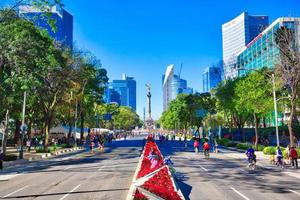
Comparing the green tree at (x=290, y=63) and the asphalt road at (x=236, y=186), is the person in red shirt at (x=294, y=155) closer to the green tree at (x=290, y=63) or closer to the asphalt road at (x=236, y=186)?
the asphalt road at (x=236, y=186)

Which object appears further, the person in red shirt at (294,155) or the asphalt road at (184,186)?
the person in red shirt at (294,155)

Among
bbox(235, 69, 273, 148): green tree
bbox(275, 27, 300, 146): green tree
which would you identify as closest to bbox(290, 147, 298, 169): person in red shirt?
bbox(275, 27, 300, 146): green tree

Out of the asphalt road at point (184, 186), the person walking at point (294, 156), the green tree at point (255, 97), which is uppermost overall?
the green tree at point (255, 97)

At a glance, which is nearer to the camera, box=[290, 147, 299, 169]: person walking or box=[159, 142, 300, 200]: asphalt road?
box=[159, 142, 300, 200]: asphalt road

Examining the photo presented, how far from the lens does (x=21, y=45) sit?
2580cm

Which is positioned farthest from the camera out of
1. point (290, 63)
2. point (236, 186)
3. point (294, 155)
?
point (290, 63)

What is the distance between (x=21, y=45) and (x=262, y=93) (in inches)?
1097

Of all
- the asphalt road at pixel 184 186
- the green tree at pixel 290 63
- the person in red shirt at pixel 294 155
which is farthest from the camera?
the green tree at pixel 290 63

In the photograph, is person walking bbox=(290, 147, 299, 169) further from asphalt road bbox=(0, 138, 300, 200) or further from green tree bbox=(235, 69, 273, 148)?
green tree bbox=(235, 69, 273, 148)

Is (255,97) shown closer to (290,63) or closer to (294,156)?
(290,63)

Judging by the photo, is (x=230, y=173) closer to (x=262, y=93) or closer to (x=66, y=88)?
(x=262, y=93)

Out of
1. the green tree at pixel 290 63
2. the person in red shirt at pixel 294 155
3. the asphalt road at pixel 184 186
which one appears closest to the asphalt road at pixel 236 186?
the asphalt road at pixel 184 186

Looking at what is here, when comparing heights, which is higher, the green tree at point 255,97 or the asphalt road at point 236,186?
the green tree at point 255,97

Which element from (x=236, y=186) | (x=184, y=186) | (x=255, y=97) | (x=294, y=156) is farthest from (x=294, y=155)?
(x=255, y=97)
